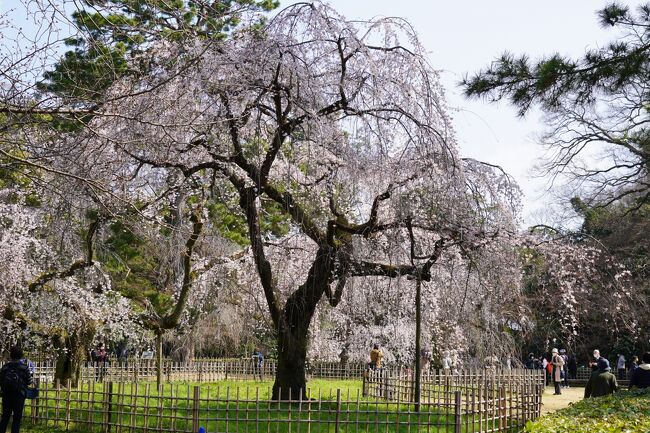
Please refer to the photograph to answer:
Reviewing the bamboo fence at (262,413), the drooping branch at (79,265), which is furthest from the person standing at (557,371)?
the drooping branch at (79,265)

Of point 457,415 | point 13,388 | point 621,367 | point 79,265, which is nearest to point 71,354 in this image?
point 79,265

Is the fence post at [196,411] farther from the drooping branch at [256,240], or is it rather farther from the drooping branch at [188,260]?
the drooping branch at [188,260]

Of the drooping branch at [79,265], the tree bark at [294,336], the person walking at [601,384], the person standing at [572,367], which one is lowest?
the person standing at [572,367]

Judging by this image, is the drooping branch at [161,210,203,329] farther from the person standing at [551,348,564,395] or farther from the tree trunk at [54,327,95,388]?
the person standing at [551,348,564,395]

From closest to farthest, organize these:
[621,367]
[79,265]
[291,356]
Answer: [291,356] < [79,265] < [621,367]

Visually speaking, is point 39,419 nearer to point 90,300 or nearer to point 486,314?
point 90,300

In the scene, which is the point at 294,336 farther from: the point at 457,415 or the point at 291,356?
the point at 457,415

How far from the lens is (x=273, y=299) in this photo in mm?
12820

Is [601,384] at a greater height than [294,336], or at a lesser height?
lesser

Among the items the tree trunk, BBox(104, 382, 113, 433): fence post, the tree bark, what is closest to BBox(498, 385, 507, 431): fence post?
the tree bark

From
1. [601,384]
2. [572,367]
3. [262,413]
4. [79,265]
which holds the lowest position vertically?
[572,367]

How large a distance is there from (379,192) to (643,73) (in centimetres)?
402

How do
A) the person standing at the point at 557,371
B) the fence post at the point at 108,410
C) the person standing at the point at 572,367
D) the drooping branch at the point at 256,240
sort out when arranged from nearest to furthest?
the fence post at the point at 108,410
the drooping branch at the point at 256,240
the person standing at the point at 557,371
the person standing at the point at 572,367

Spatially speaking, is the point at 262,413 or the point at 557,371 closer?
the point at 262,413
